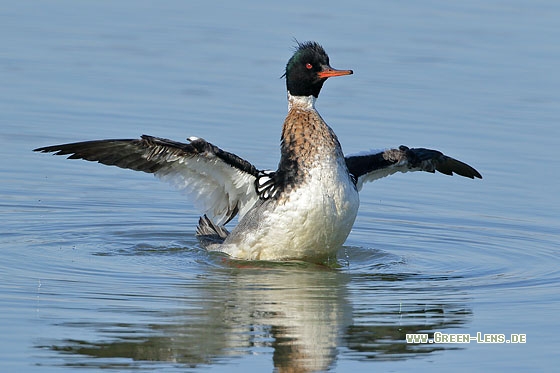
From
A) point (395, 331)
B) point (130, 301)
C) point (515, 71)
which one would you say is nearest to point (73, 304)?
point (130, 301)

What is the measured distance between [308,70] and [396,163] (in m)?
1.42

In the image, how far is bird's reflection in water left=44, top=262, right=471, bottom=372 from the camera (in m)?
9.31

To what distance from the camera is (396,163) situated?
1382 centimetres

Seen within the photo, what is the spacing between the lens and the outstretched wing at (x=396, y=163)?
13.7 meters

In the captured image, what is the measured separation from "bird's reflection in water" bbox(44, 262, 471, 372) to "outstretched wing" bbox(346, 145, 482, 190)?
1717mm

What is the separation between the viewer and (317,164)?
41.0ft

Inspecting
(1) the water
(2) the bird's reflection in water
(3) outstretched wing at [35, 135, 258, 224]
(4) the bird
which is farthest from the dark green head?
(2) the bird's reflection in water

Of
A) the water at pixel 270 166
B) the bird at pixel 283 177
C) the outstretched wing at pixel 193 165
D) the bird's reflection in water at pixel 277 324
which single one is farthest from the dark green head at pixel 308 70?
the bird's reflection in water at pixel 277 324

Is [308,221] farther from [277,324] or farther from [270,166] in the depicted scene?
[270,166]

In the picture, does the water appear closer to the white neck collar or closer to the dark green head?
the white neck collar

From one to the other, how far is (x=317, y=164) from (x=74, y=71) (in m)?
7.22

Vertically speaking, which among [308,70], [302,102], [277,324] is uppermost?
[308,70]

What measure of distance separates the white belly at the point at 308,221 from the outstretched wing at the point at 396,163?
1.02 m

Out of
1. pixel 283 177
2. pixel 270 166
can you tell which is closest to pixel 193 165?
pixel 283 177
